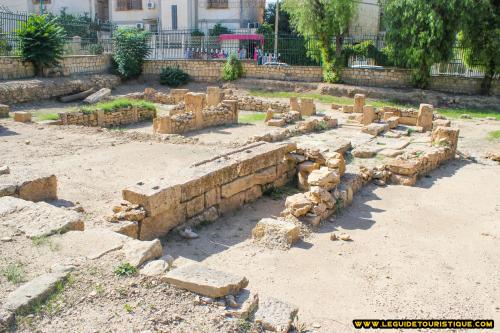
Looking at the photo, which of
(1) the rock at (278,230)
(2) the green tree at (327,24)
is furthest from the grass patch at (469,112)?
(1) the rock at (278,230)

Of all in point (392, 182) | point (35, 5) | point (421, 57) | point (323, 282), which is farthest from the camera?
point (35, 5)

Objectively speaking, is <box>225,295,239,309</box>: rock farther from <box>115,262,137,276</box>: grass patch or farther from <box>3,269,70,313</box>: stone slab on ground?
<box>3,269,70,313</box>: stone slab on ground

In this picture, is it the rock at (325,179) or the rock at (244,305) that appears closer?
the rock at (244,305)

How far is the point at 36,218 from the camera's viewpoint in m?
5.23

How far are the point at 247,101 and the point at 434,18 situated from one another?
948cm

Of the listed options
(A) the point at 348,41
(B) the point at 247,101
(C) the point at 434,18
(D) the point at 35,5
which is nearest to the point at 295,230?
(B) the point at 247,101

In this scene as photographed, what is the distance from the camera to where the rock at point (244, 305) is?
148 inches

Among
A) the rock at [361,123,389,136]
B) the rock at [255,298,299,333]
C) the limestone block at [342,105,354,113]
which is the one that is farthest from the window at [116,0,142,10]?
the rock at [255,298,299,333]

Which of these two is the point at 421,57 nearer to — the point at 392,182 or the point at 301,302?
the point at 392,182

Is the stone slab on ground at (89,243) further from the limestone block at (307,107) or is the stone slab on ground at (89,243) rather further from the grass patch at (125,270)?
the limestone block at (307,107)

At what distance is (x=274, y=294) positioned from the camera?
16.9ft

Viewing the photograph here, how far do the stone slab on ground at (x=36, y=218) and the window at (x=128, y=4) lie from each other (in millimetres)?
37243

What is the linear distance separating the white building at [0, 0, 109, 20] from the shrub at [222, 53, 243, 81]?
20180 millimetres

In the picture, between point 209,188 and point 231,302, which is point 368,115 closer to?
point 209,188
